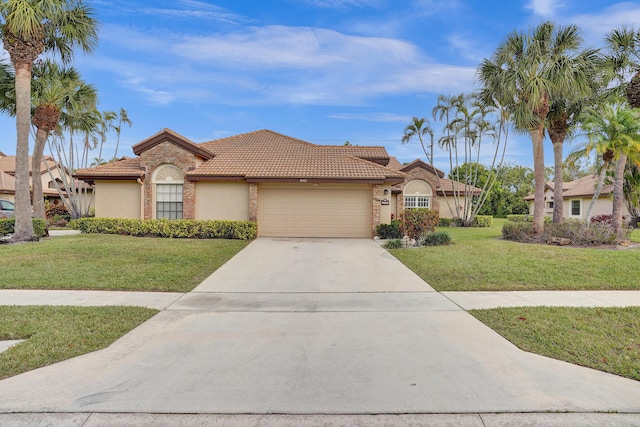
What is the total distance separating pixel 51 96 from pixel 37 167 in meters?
4.04

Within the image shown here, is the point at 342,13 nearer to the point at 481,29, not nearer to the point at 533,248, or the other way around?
the point at 481,29

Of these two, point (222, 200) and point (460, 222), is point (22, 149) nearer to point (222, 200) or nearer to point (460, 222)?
point (222, 200)

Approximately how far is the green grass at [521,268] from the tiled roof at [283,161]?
5.20 metres

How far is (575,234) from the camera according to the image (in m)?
13.0

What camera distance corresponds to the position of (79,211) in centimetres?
2450

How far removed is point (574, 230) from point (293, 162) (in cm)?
1259

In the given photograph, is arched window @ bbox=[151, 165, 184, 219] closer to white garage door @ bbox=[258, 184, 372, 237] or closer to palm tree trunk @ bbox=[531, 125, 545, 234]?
white garage door @ bbox=[258, 184, 372, 237]

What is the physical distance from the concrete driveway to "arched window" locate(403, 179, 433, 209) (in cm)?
2172

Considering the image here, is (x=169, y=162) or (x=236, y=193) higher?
(x=169, y=162)

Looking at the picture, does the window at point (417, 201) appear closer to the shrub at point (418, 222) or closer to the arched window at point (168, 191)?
the shrub at point (418, 222)

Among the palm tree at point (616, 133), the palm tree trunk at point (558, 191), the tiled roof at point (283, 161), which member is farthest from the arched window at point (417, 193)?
the palm tree at point (616, 133)

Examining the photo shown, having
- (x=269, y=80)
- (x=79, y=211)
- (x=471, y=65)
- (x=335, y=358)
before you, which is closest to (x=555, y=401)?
(x=335, y=358)

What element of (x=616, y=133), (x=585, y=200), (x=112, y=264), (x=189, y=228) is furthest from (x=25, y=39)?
(x=585, y=200)

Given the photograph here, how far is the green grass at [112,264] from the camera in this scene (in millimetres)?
7410
